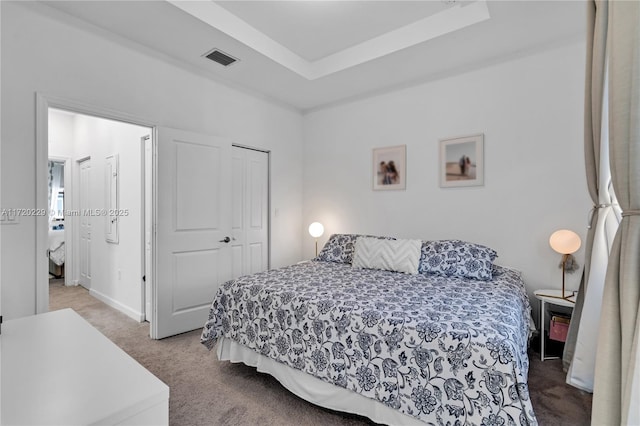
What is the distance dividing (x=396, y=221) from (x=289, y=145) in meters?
1.87

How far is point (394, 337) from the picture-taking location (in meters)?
1.60

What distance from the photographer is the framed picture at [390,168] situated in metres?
3.65

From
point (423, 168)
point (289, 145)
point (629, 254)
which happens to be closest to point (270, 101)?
point (289, 145)

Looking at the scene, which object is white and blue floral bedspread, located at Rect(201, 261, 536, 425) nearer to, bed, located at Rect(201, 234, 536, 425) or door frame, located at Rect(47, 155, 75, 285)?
bed, located at Rect(201, 234, 536, 425)

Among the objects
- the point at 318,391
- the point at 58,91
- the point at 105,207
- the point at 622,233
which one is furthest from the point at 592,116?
the point at 105,207

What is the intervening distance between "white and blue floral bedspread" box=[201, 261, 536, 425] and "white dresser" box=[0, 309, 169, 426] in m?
1.10

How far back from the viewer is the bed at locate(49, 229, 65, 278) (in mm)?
5227

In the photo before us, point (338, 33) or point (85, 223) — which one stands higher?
point (338, 33)

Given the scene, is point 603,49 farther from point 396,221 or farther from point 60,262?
point 60,262

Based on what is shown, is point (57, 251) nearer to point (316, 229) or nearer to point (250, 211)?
point (250, 211)

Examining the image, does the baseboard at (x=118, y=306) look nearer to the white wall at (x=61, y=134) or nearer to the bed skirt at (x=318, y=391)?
the bed skirt at (x=318, y=391)

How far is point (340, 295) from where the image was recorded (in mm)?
2061

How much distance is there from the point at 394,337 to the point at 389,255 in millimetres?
1362

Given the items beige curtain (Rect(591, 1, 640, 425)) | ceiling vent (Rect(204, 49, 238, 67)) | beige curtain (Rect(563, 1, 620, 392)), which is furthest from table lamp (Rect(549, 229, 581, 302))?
ceiling vent (Rect(204, 49, 238, 67))
